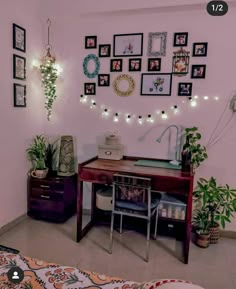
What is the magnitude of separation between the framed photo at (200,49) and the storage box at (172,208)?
1632 millimetres

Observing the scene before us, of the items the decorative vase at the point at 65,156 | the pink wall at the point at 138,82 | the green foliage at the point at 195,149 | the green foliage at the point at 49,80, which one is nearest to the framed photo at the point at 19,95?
the green foliage at the point at 49,80

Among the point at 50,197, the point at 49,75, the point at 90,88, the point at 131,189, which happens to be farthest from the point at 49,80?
the point at 131,189

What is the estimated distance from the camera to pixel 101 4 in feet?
9.93

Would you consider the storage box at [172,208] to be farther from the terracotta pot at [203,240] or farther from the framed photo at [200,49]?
the framed photo at [200,49]

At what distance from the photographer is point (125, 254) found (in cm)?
261

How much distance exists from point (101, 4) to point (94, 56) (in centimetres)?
58

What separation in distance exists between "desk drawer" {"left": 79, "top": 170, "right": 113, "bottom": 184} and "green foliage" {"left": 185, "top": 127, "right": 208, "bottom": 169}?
2.92 feet

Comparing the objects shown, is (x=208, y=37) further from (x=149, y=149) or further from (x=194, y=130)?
(x=149, y=149)

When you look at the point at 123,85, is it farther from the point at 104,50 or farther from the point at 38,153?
the point at 38,153

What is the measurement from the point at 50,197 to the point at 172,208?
1433mm

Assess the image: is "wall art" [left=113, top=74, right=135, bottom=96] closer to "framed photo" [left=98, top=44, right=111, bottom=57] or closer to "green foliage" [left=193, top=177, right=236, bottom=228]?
"framed photo" [left=98, top=44, right=111, bottom=57]

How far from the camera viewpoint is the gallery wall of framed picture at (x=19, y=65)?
2.92 m

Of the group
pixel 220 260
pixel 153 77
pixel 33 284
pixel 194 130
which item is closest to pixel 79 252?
pixel 33 284

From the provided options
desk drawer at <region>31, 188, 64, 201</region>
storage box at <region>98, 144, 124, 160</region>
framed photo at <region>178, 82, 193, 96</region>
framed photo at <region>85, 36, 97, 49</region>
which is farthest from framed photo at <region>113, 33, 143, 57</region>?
desk drawer at <region>31, 188, 64, 201</region>
